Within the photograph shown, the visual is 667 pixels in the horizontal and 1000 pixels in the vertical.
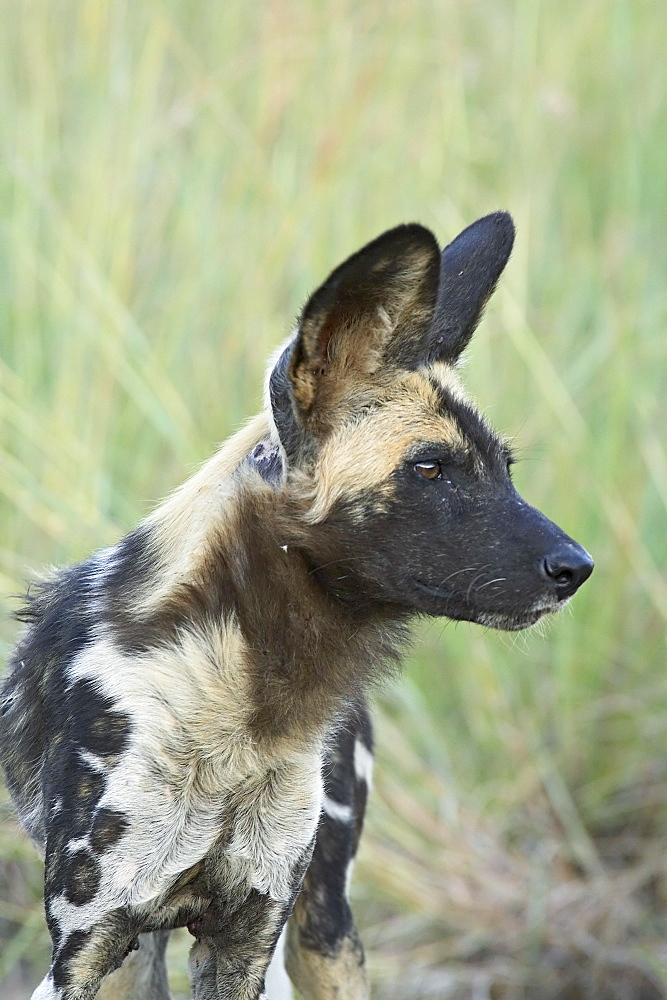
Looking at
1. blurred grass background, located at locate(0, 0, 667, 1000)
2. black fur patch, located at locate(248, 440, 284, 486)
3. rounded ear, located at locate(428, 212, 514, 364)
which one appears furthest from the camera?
blurred grass background, located at locate(0, 0, 667, 1000)

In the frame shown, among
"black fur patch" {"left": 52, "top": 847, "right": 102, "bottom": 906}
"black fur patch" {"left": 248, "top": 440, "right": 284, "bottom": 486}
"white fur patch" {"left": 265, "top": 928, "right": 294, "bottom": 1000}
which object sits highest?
"black fur patch" {"left": 248, "top": 440, "right": 284, "bottom": 486}

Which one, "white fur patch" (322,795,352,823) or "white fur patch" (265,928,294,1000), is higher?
"white fur patch" (322,795,352,823)

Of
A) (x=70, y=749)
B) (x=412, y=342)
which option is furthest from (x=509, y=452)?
(x=70, y=749)

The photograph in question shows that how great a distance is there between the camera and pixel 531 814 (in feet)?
14.1

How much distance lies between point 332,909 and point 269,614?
32.5 inches

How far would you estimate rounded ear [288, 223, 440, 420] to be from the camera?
7.02ft

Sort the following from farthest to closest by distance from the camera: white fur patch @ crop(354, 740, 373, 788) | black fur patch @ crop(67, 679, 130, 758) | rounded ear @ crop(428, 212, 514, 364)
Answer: white fur patch @ crop(354, 740, 373, 788) → rounded ear @ crop(428, 212, 514, 364) → black fur patch @ crop(67, 679, 130, 758)

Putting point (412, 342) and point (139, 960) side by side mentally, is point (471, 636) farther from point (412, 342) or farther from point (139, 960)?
point (412, 342)

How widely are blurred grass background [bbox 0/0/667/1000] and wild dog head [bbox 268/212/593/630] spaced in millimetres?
1720

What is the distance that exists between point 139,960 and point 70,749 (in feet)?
2.54

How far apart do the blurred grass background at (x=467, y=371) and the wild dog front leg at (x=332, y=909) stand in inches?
46.0

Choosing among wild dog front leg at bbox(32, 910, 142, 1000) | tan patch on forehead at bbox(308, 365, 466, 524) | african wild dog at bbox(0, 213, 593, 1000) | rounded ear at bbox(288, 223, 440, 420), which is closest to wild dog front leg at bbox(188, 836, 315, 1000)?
african wild dog at bbox(0, 213, 593, 1000)

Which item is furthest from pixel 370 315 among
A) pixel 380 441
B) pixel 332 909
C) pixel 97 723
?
pixel 332 909

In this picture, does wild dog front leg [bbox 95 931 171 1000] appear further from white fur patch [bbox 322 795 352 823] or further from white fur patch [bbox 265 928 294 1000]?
white fur patch [bbox 322 795 352 823]
